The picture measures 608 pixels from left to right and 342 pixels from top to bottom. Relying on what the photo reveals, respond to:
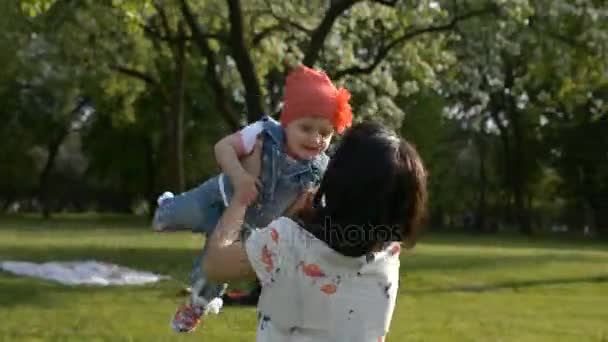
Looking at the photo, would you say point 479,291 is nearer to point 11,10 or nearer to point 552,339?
point 552,339

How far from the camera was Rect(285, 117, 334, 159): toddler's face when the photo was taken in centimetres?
385

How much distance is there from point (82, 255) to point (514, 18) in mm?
11820

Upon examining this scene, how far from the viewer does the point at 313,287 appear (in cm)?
329

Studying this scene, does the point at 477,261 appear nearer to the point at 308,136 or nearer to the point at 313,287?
the point at 308,136

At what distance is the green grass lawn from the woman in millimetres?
8390

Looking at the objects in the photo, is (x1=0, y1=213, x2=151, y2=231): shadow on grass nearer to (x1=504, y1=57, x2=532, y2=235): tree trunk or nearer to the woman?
(x1=504, y1=57, x2=532, y2=235): tree trunk

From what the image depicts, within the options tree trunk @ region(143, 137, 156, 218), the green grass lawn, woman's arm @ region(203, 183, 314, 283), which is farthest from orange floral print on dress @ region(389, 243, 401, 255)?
tree trunk @ region(143, 137, 156, 218)

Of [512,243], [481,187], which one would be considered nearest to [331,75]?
[512,243]

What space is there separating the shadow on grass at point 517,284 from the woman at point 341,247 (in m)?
15.6

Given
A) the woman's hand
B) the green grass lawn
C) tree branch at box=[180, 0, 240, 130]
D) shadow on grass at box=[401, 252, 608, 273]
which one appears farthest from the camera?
shadow on grass at box=[401, 252, 608, 273]

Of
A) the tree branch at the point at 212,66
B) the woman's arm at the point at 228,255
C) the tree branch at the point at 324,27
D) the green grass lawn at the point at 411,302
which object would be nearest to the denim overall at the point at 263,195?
the woman's arm at the point at 228,255

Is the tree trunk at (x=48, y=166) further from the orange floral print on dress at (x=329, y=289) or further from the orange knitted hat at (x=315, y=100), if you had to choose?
the orange floral print on dress at (x=329, y=289)

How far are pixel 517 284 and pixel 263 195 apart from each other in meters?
18.1

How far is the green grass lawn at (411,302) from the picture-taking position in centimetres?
1254
